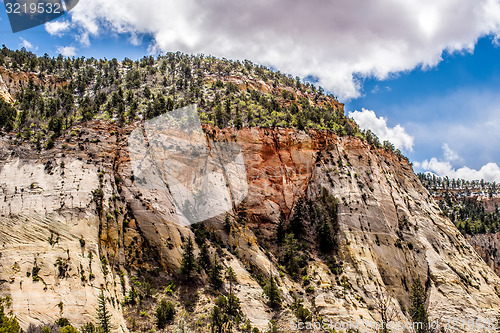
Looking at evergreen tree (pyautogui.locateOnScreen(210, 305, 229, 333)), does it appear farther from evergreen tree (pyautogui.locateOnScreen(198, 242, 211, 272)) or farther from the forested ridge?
the forested ridge

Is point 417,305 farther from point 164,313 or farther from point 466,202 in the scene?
point 466,202

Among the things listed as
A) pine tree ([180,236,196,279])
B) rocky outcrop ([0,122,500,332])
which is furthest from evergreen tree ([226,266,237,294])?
pine tree ([180,236,196,279])

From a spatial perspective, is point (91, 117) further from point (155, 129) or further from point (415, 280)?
point (415, 280)

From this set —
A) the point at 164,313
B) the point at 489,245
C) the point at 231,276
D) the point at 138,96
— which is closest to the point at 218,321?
the point at 164,313

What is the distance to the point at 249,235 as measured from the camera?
171 ft

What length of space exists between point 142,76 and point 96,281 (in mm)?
55236

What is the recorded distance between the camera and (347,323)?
43.8 m

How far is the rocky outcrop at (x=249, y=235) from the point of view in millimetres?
35688

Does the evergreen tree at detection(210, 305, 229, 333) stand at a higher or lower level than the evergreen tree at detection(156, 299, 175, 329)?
lower

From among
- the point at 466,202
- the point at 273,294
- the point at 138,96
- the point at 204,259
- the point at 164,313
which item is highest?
the point at 138,96

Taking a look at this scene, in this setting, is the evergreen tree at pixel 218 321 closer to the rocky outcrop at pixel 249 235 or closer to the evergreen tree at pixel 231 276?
the rocky outcrop at pixel 249 235

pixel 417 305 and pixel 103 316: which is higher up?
pixel 103 316

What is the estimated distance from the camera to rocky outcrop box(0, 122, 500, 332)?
3569 centimetres

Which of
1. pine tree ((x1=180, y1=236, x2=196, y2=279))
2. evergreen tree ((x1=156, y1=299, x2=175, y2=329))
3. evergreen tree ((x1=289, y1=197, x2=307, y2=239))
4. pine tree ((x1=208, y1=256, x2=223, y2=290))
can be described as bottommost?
evergreen tree ((x1=156, y1=299, x2=175, y2=329))
